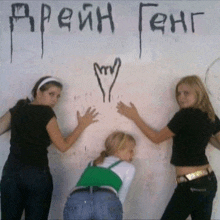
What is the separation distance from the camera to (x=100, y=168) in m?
1.92

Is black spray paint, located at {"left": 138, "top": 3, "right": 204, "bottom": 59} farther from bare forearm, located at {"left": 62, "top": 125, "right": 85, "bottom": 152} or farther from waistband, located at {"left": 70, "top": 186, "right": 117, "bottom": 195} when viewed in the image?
waistband, located at {"left": 70, "top": 186, "right": 117, "bottom": 195}

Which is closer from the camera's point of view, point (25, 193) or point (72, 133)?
point (25, 193)

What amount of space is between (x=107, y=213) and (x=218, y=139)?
3.72 ft

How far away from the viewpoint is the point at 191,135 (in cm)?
208

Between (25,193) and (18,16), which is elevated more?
(18,16)

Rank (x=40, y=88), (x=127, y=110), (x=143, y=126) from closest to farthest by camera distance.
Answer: (x=40, y=88) < (x=143, y=126) < (x=127, y=110)

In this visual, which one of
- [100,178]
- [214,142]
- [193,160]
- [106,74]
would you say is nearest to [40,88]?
[106,74]

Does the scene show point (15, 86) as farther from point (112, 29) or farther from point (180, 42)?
point (180, 42)

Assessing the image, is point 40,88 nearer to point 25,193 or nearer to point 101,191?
point 25,193

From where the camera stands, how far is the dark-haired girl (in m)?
1.97

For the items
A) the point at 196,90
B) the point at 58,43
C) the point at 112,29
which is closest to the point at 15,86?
the point at 58,43

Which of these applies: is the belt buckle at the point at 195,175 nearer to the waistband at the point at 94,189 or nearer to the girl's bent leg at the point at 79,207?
the waistband at the point at 94,189

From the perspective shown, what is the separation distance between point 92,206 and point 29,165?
22.3 inches

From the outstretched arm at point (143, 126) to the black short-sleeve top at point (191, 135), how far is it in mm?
98
